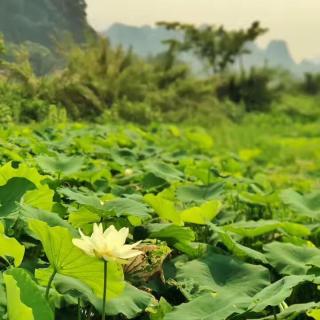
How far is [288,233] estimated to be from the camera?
2189 mm

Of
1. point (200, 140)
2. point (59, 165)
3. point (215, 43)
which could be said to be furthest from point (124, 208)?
point (215, 43)

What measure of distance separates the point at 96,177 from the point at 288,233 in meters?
0.73

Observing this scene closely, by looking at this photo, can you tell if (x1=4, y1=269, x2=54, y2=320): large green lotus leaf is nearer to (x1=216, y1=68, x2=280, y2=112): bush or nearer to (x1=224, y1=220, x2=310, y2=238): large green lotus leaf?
(x1=224, y1=220, x2=310, y2=238): large green lotus leaf

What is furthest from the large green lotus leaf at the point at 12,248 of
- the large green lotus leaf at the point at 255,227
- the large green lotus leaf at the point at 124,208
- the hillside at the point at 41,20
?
the hillside at the point at 41,20

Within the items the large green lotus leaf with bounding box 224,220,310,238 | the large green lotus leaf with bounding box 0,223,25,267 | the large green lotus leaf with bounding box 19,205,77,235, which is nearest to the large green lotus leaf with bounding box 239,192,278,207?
the large green lotus leaf with bounding box 224,220,310,238

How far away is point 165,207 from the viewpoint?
177 centimetres

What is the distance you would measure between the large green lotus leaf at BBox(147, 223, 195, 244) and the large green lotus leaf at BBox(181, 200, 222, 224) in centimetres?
21

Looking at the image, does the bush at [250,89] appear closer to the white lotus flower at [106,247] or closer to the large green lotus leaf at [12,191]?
the large green lotus leaf at [12,191]

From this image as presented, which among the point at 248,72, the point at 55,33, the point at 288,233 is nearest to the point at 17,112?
the point at 288,233

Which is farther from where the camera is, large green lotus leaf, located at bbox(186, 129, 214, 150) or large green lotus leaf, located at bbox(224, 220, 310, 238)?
large green lotus leaf, located at bbox(186, 129, 214, 150)

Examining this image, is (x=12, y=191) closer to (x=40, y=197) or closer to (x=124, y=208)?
(x=40, y=197)

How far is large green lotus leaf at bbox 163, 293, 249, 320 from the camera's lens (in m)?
1.23

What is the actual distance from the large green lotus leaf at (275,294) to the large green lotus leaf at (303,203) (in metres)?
1.11

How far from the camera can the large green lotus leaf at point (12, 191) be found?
149 cm
